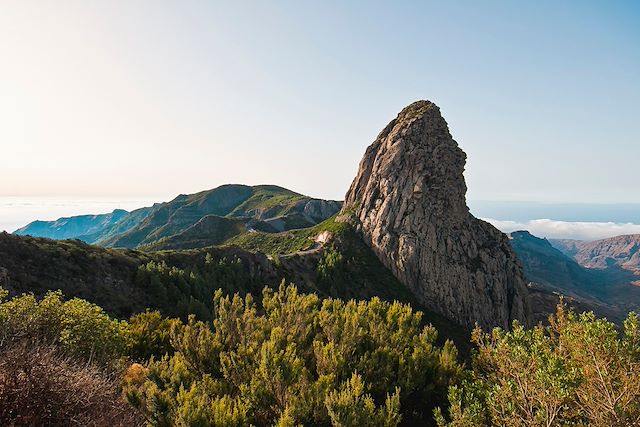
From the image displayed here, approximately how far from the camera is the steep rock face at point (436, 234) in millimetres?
95438

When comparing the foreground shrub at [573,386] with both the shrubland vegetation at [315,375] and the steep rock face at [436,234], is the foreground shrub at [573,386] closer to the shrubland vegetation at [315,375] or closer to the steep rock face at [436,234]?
the shrubland vegetation at [315,375]

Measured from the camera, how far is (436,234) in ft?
322

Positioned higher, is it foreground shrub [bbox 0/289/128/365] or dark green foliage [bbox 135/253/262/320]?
foreground shrub [bbox 0/289/128/365]

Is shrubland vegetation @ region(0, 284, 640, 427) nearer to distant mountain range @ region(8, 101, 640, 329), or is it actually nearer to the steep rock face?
distant mountain range @ region(8, 101, 640, 329)

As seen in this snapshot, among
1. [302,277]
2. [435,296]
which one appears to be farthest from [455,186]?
[302,277]

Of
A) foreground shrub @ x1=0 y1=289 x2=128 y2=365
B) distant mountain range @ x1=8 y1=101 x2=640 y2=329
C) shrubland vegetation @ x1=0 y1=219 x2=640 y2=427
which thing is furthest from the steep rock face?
foreground shrub @ x1=0 y1=289 x2=128 y2=365

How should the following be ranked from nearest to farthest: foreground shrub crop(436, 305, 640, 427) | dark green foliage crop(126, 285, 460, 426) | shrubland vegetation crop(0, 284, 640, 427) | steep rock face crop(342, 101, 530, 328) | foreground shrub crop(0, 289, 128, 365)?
foreground shrub crop(436, 305, 640, 427)
shrubland vegetation crop(0, 284, 640, 427)
dark green foliage crop(126, 285, 460, 426)
foreground shrub crop(0, 289, 128, 365)
steep rock face crop(342, 101, 530, 328)

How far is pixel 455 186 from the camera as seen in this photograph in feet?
345

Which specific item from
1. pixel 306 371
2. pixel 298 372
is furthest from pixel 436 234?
pixel 298 372

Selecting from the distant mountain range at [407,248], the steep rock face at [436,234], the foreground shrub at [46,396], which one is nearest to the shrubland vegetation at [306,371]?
the foreground shrub at [46,396]

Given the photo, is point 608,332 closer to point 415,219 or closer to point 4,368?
point 4,368

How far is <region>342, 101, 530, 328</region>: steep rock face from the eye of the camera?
9544cm

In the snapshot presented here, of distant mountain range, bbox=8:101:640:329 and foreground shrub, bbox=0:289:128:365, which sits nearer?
foreground shrub, bbox=0:289:128:365

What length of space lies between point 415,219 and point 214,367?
283 ft
